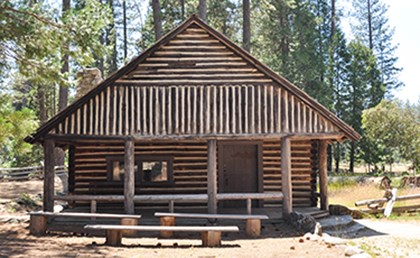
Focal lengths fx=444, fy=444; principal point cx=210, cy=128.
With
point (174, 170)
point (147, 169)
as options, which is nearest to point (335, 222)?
point (174, 170)

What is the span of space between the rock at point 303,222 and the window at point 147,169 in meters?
5.53

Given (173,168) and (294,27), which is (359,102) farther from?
(173,168)

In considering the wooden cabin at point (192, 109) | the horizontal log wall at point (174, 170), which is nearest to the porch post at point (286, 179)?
the wooden cabin at point (192, 109)

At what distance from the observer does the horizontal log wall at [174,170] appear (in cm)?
1806

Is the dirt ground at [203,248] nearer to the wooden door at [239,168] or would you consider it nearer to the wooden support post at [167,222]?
the wooden support post at [167,222]

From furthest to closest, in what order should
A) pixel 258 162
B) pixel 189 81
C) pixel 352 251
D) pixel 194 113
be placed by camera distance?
pixel 258 162
pixel 189 81
pixel 194 113
pixel 352 251

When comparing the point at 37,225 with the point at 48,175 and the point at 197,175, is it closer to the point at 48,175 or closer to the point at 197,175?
the point at 48,175

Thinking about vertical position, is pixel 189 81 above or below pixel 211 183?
above

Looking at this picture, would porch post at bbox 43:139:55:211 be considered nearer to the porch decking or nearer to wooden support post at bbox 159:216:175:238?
the porch decking

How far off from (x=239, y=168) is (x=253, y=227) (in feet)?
16.4

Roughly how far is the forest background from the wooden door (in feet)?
21.6

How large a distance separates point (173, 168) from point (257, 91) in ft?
16.1

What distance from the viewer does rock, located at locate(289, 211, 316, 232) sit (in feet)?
45.5

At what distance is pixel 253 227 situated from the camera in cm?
1367
